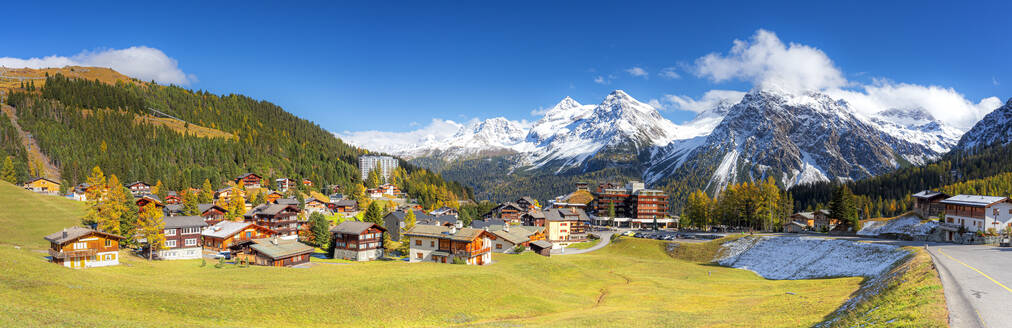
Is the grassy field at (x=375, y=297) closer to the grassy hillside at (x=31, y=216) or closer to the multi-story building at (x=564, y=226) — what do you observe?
the grassy hillside at (x=31, y=216)

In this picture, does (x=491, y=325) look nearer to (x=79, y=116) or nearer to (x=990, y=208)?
(x=990, y=208)

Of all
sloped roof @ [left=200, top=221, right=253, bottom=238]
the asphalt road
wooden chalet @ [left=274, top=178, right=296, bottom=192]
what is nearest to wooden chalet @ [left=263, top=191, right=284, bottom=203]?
wooden chalet @ [left=274, top=178, right=296, bottom=192]

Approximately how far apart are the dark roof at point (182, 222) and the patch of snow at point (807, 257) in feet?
339

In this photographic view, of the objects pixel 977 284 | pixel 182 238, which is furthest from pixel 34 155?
pixel 977 284

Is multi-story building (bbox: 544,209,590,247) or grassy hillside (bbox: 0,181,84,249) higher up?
grassy hillside (bbox: 0,181,84,249)

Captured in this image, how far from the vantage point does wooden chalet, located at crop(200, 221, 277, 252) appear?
3455 inches

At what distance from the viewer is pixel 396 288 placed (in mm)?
51938

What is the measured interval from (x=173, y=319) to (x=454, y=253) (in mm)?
49910

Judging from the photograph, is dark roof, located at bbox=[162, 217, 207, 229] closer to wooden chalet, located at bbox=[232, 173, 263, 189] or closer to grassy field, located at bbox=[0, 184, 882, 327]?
grassy field, located at bbox=[0, 184, 882, 327]

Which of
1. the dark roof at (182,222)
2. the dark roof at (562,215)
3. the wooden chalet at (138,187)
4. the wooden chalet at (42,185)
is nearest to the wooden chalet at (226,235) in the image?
the dark roof at (182,222)

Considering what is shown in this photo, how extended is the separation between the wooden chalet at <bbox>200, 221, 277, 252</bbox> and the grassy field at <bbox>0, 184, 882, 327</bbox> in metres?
18.2

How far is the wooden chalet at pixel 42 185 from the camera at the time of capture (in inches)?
5037

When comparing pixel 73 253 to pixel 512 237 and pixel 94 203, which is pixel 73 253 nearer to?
pixel 94 203

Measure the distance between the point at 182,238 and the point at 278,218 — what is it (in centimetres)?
2791
